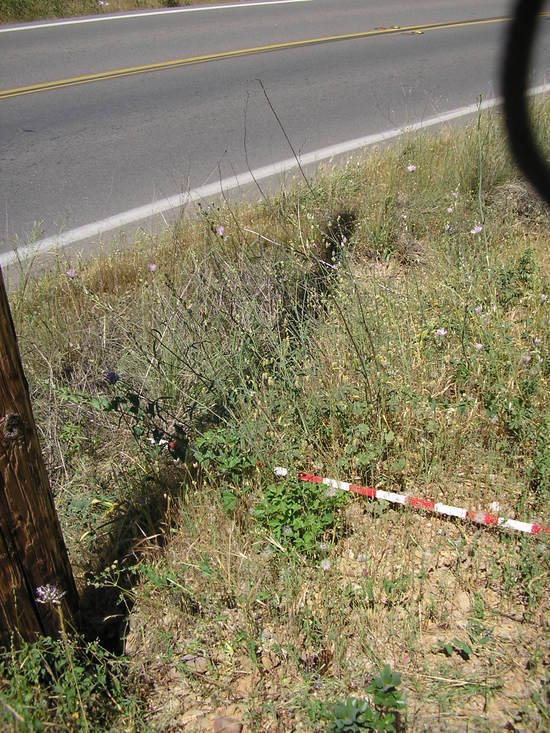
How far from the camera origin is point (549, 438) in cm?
294

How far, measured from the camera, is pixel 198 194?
20.1 feet

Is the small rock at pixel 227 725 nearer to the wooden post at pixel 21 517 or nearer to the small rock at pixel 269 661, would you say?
the small rock at pixel 269 661

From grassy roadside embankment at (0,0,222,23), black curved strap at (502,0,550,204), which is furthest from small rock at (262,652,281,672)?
grassy roadside embankment at (0,0,222,23)

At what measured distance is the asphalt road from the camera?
662 centimetres

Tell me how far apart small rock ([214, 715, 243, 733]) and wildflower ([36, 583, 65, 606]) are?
0.63 m

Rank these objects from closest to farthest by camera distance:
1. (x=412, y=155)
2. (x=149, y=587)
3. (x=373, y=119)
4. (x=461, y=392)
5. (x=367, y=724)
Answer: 1. (x=367, y=724)
2. (x=149, y=587)
3. (x=461, y=392)
4. (x=412, y=155)
5. (x=373, y=119)

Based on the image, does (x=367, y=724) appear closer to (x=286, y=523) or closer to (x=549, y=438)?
(x=286, y=523)

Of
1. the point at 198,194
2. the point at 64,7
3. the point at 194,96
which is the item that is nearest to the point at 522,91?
the point at 198,194

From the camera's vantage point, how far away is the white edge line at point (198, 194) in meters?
5.44

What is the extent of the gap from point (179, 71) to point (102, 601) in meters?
9.12

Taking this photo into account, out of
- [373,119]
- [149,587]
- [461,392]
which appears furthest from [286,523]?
[373,119]

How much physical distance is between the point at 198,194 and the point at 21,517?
4.37 m

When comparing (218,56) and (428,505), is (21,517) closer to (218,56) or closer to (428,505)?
(428,505)

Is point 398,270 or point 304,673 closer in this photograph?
point 304,673
